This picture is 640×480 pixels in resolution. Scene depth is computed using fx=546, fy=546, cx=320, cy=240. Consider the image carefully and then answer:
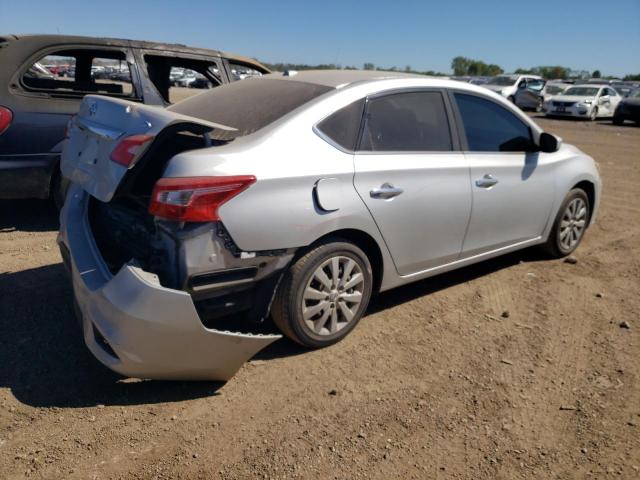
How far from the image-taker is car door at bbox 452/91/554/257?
13.1 feet

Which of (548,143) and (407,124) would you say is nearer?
(407,124)

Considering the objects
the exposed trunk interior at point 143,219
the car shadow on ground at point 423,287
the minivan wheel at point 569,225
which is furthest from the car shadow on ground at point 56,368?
the minivan wheel at point 569,225

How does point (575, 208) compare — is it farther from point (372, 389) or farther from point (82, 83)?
point (82, 83)

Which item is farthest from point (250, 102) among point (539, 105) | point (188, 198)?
point (539, 105)

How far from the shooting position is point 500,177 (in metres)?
4.15

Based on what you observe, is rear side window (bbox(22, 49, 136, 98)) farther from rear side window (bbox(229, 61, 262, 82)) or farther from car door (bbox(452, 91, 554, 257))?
car door (bbox(452, 91, 554, 257))

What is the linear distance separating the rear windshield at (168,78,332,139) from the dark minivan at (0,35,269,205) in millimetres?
1317

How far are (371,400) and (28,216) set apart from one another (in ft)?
14.8

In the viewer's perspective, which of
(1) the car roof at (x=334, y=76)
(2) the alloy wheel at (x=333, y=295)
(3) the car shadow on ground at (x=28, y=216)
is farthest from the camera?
(3) the car shadow on ground at (x=28, y=216)

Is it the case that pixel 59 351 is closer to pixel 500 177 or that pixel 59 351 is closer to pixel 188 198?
pixel 188 198

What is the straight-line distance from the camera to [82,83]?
5.76 metres

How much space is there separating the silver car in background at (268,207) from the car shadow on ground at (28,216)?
224 cm

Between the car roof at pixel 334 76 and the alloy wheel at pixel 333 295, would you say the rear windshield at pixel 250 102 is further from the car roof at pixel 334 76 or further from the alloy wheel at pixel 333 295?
the alloy wheel at pixel 333 295

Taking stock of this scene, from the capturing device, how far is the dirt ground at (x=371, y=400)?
8.13 feet
